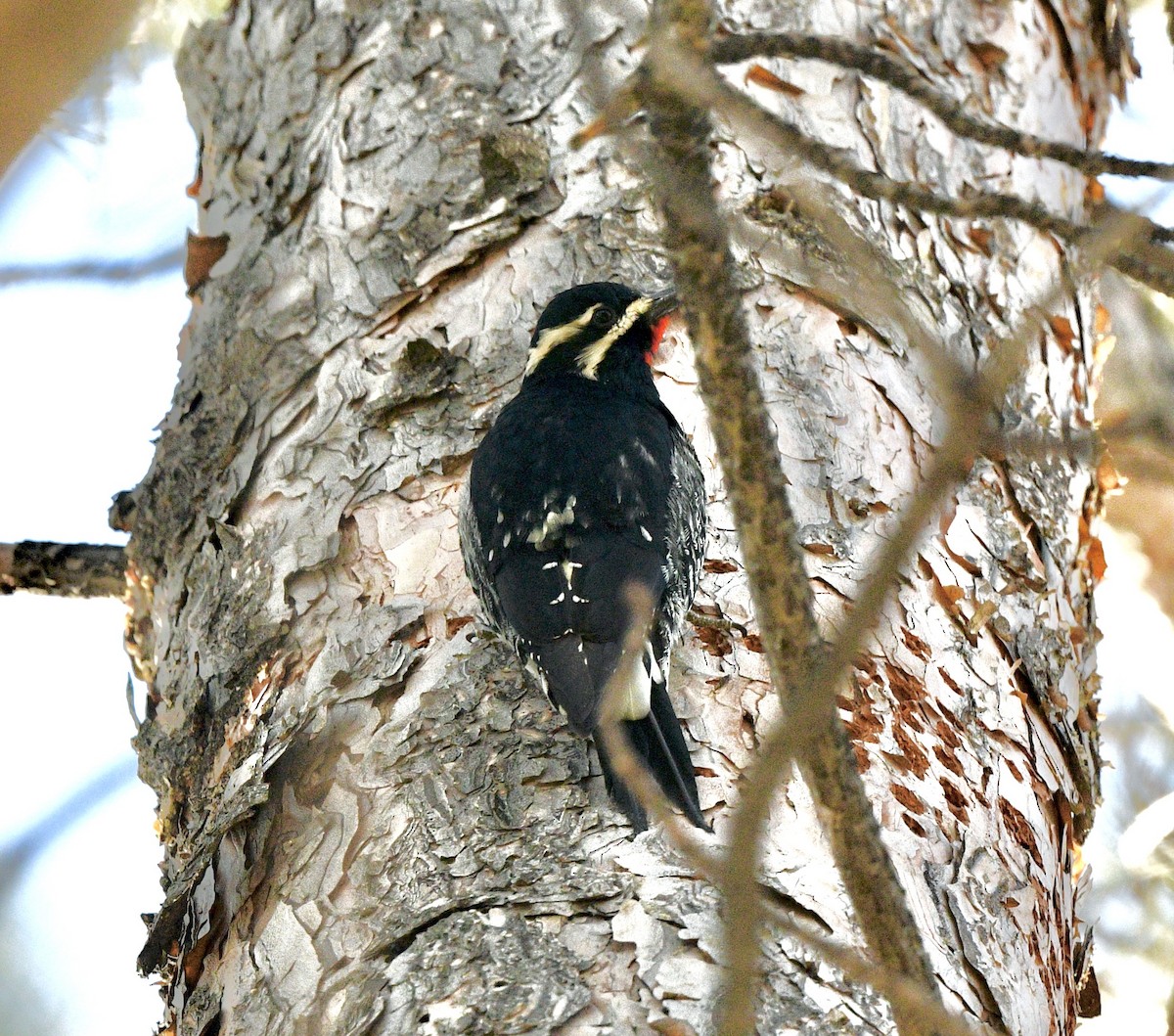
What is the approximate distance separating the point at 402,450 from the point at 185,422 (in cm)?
64

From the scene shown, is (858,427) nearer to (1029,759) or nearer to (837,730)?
(1029,759)

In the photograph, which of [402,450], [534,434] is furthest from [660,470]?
[402,450]

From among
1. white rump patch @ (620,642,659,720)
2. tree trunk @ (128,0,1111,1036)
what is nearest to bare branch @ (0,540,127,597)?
tree trunk @ (128,0,1111,1036)

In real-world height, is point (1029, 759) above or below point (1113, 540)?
below

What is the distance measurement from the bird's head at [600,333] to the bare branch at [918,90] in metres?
1.71

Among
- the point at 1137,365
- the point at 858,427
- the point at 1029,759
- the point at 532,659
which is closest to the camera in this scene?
the point at 532,659

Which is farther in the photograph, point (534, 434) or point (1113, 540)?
point (1113, 540)

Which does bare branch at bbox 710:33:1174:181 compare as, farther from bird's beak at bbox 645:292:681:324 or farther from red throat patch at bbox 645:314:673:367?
red throat patch at bbox 645:314:673:367

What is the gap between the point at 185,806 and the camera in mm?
3225

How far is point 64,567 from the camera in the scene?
385 cm

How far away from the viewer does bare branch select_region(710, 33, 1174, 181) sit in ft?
5.91

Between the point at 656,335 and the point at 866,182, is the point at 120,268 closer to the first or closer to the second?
the point at 656,335

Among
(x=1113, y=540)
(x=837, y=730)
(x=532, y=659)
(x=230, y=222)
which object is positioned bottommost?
(x=837, y=730)

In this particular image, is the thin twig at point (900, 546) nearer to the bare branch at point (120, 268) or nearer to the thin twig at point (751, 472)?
the thin twig at point (751, 472)
